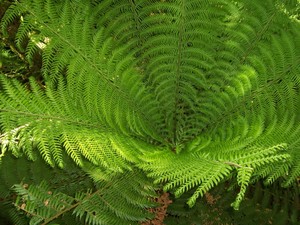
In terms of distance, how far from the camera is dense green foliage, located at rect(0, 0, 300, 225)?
167 centimetres

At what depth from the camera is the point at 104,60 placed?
1989mm

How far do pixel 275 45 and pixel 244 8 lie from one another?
295 mm

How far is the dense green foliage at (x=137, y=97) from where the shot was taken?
5.46ft

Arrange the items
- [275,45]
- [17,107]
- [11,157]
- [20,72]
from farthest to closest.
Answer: [20,72] → [11,157] → [275,45] → [17,107]

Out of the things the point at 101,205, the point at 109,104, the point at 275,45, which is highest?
the point at 275,45

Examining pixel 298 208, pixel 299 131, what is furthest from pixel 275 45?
pixel 298 208

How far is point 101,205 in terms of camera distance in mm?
1735

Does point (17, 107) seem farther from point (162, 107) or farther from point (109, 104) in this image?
point (162, 107)

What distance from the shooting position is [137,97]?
6.82 ft

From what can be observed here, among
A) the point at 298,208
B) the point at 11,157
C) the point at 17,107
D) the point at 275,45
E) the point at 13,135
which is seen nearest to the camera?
the point at 13,135

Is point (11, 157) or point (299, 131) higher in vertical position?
point (299, 131)

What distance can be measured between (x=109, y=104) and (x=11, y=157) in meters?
0.73

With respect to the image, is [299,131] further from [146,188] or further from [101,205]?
[101,205]

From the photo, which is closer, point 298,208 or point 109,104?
point 109,104
